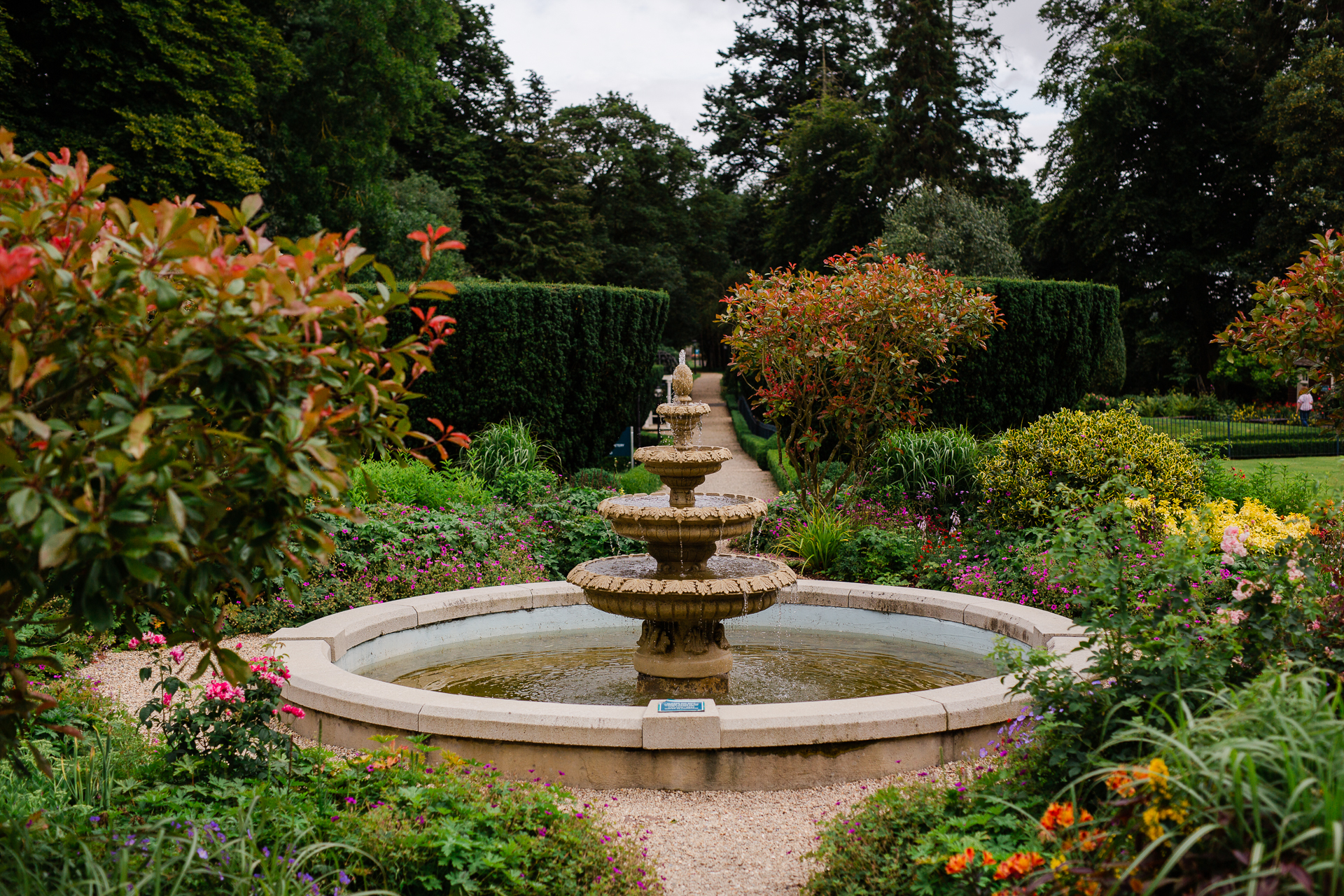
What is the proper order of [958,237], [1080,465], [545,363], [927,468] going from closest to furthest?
[1080,465] < [927,468] < [545,363] < [958,237]

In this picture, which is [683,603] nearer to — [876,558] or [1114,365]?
[876,558]

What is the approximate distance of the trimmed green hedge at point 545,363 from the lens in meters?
13.1

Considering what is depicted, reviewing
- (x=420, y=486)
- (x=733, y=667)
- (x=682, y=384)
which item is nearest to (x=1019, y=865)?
(x=682, y=384)

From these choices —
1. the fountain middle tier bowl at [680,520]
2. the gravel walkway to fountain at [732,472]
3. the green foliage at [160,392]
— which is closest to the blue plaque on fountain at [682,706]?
the fountain middle tier bowl at [680,520]

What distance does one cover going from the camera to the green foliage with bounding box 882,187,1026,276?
24.3 meters

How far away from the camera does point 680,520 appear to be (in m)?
5.39

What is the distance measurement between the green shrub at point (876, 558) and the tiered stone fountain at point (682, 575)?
9.26ft

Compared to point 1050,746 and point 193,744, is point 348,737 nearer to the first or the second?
point 193,744

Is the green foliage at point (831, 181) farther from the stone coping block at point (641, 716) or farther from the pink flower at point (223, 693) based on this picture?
the pink flower at point (223, 693)

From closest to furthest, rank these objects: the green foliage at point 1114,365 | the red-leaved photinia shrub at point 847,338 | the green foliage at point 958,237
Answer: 1. the red-leaved photinia shrub at point 847,338
2. the green foliage at point 1114,365
3. the green foliage at point 958,237

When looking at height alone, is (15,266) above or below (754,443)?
above

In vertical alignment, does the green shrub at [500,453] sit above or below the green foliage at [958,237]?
below

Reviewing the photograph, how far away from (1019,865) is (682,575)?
339 centimetres

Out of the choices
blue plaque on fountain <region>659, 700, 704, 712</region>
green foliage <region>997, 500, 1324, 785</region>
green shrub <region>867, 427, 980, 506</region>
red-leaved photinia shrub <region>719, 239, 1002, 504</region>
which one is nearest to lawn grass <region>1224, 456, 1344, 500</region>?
green shrub <region>867, 427, 980, 506</region>
